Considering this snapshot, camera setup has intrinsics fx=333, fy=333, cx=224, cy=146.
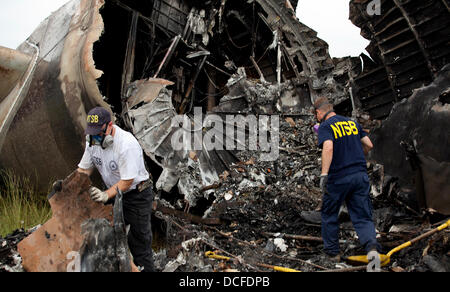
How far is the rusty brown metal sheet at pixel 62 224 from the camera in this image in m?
2.33

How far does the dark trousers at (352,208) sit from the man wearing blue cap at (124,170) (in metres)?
1.49

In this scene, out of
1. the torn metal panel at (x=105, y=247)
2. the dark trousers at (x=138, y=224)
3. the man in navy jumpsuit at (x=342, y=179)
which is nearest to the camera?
the torn metal panel at (x=105, y=247)

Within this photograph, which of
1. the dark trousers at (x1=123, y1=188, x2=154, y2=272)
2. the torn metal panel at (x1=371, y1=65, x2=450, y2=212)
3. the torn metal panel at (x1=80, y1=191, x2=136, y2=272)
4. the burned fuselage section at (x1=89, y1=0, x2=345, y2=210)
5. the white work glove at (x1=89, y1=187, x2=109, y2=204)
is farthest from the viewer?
the burned fuselage section at (x1=89, y1=0, x2=345, y2=210)

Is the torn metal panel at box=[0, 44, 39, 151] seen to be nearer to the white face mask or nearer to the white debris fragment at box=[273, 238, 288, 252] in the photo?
the white face mask

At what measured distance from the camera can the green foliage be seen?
12.3ft

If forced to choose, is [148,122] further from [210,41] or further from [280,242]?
[210,41]

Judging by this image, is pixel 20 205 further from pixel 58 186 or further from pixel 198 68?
pixel 198 68

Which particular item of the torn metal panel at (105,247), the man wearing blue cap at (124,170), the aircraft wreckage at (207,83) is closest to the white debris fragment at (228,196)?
the aircraft wreckage at (207,83)

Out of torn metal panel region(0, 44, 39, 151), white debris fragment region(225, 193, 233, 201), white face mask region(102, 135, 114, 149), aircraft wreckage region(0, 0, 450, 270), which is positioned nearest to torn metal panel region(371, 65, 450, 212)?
aircraft wreckage region(0, 0, 450, 270)

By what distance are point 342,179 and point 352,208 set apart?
0.27 m

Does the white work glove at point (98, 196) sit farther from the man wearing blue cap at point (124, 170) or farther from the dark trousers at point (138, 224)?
the dark trousers at point (138, 224)

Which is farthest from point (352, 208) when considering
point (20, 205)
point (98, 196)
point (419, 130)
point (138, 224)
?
point (20, 205)
